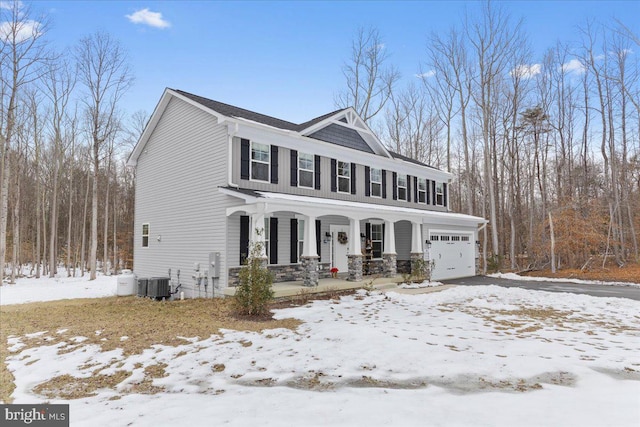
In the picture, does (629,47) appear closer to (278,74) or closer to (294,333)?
(278,74)

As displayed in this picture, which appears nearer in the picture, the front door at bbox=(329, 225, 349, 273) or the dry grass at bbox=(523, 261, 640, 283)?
the front door at bbox=(329, 225, 349, 273)

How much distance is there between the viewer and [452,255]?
17.4 m

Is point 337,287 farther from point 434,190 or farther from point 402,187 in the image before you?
point 434,190

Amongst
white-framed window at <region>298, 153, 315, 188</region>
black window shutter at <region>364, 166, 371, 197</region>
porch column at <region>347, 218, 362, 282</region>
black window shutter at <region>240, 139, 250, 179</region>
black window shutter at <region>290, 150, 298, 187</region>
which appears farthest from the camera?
black window shutter at <region>364, 166, 371, 197</region>

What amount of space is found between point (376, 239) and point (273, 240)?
5.87 metres

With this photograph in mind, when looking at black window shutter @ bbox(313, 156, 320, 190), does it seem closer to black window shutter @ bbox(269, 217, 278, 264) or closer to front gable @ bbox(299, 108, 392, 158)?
front gable @ bbox(299, 108, 392, 158)

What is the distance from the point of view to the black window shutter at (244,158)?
11.9 m

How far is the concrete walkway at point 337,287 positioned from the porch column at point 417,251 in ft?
2.75

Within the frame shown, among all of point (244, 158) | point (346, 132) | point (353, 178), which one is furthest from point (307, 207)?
point (346, 132)

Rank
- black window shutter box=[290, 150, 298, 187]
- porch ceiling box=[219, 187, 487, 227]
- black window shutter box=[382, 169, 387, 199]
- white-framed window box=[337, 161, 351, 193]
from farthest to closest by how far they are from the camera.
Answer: black window shutter box=[382, 169, 387, 199]
white-framed window box=[337, 161, 351, 193]
black window shutter box=[290, 150, 298, 187]
porch ceiling box=[219, 187, 487, 227]

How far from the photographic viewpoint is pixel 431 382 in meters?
4.50

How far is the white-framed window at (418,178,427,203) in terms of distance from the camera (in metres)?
19.0

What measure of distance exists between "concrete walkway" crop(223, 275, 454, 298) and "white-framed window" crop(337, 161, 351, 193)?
383 cm

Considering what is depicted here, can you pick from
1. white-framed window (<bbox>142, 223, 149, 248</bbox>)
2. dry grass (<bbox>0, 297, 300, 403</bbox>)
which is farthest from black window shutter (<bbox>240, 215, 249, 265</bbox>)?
white-framed window (<bbox>142, 223, 149, 248</bbox>)
